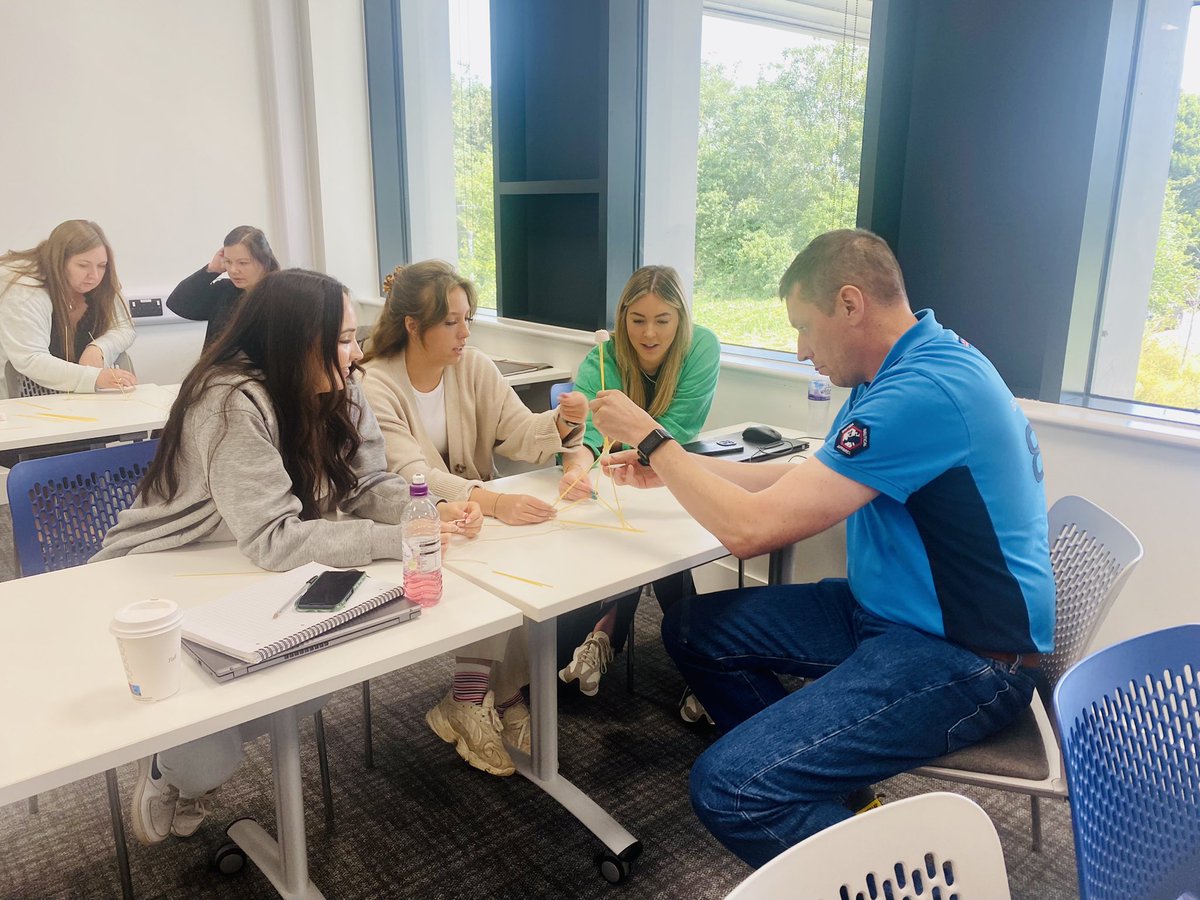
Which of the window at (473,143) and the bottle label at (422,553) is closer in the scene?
the bottle label at (422,553)

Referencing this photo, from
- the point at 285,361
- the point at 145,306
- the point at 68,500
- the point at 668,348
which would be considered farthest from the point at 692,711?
the point at 145,306

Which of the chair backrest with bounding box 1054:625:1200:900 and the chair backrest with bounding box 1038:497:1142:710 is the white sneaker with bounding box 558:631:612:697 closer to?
the chair backrest with bounding box 1038:497:1142:710

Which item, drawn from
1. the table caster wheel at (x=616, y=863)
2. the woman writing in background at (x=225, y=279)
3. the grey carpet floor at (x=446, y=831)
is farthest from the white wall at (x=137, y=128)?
the table caster wheel at (x=616, y=863)

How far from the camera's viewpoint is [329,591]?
1.43 meters

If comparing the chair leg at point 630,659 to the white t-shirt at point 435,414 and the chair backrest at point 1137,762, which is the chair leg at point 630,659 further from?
the chair backrest at point 1137,762

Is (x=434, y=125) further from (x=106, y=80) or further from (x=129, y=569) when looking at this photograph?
(x=129, y=569)

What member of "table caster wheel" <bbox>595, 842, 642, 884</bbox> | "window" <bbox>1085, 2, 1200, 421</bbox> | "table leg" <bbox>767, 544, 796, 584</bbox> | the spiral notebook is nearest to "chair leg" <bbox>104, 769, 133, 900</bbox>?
the spiral notebook

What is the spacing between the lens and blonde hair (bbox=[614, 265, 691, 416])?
8.87 feet

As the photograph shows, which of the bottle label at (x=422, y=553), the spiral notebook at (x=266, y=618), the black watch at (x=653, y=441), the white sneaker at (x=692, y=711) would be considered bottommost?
the white sneaker at (x=692, y=711)

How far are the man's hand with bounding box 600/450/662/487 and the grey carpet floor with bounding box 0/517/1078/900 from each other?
0.72 metres

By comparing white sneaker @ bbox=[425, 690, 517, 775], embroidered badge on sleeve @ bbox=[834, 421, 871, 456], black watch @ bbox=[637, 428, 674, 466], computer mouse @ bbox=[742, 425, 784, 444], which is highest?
embroidered badge on sleeve @ bbox=[834, 421, 871, 456]

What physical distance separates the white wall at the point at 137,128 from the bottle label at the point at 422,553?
156 inches

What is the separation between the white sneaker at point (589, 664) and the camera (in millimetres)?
2426

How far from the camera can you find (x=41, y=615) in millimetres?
1445
